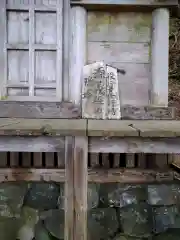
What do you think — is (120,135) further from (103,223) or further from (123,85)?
(103,223)

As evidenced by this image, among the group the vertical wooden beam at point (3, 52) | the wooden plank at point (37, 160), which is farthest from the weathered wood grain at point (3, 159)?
the vertical wooden beam at point (3, 52)

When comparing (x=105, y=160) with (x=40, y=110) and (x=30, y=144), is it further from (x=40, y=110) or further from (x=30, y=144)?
(x=30, y=144)

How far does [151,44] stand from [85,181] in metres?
1.72

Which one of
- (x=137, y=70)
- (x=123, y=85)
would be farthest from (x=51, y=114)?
(x=137, y=70)

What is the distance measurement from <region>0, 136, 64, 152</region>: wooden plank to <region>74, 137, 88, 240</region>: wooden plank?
160 millimetres

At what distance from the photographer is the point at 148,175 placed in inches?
144

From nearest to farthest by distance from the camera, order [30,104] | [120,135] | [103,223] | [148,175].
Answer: [120,135] → [30,104] → [148,175] → [103,223]

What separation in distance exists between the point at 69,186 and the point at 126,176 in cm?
121

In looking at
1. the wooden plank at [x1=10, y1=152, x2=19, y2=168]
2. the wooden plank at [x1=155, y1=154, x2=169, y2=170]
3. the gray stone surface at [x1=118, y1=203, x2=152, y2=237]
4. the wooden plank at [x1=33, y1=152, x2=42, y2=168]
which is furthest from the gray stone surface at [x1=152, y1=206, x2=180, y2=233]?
the wooden plank at [x1=10, y1=152, x2=19, y2=168]

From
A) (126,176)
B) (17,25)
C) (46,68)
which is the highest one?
(17,25)

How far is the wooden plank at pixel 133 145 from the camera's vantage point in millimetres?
2594

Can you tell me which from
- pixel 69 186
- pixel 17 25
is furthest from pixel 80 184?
pixel 17 25

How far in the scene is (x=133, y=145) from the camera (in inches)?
102

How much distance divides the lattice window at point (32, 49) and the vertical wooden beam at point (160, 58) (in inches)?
40.1
